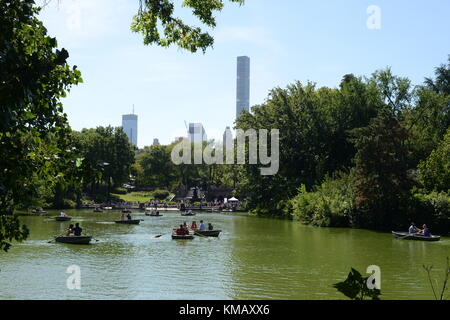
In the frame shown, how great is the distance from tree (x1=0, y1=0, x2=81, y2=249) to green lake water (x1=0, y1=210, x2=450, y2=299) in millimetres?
10720

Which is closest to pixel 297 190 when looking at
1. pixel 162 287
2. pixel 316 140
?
pixel 316 140

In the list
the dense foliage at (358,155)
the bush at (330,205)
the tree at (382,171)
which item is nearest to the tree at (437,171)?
the dense foliage at (358,155)

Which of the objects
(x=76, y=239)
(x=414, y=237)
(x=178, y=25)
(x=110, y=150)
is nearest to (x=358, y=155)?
(x=414, y=237)

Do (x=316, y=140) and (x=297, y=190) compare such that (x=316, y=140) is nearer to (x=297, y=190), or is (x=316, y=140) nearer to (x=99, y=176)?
(x=297, y=190)

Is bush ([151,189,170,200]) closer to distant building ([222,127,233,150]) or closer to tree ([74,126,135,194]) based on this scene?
tree ([74,126,135,194])

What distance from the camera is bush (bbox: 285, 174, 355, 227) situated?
139ft

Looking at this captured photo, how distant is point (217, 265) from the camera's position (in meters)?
22.2

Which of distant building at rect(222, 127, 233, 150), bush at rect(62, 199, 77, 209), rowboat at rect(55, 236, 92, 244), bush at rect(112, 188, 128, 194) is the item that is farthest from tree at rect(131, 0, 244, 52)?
bush at rect(112, 188, 128, 194)

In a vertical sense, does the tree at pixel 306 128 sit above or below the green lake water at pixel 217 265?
above

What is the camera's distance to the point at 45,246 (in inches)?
1105

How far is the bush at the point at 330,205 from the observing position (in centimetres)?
4250

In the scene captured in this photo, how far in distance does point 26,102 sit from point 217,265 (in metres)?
18.0

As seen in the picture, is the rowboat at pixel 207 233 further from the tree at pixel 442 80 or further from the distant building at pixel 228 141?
the tree at pixel 442 80

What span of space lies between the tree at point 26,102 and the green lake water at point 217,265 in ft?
35.2
